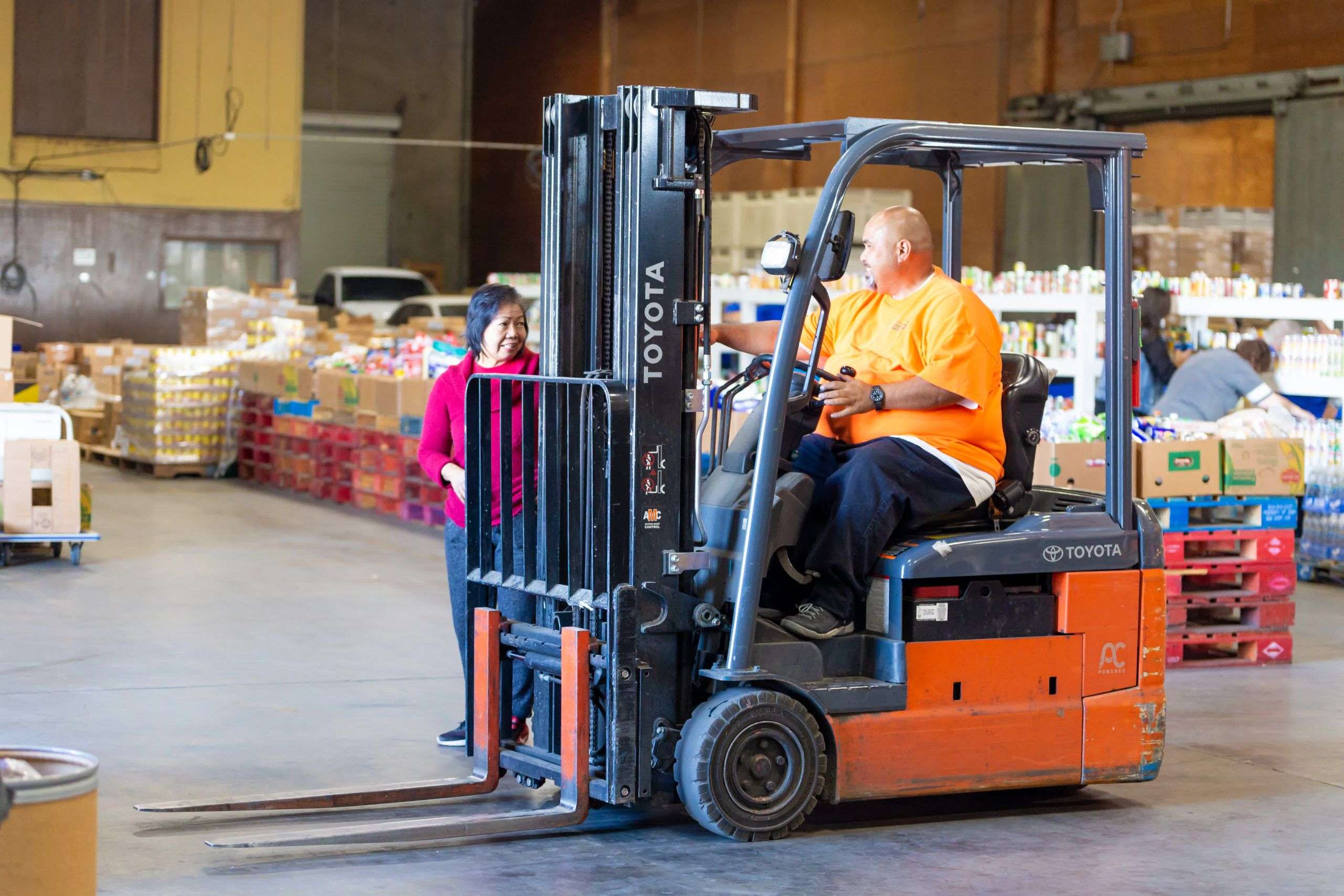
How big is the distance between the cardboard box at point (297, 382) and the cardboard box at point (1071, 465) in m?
8.55

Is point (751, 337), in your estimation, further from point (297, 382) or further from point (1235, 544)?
point (297, 382)

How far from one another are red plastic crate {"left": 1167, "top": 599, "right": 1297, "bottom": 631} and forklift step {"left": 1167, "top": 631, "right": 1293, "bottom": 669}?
0.03 m

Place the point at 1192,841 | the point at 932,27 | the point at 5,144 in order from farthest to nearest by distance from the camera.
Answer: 1. the point at 5,144
2. the point at 932,27
3. the point at 1192,841

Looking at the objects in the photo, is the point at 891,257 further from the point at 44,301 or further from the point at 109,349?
the point at 44,301

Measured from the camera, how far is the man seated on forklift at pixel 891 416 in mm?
5500

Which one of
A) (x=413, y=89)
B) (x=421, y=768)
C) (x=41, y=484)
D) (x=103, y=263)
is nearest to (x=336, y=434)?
(x=41, y=484)

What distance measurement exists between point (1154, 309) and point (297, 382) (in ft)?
25.8

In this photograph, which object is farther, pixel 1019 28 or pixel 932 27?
pixel 932 27

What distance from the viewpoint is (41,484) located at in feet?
37.5

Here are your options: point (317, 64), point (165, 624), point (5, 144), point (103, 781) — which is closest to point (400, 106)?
point (317, 64)

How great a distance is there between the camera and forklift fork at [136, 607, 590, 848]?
5109mm

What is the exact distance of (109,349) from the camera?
19.9m

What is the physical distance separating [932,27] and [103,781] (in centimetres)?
1732

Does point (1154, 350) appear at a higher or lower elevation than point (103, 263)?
lower
